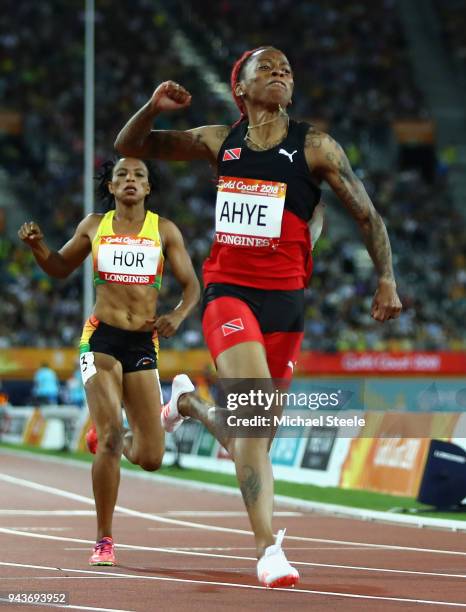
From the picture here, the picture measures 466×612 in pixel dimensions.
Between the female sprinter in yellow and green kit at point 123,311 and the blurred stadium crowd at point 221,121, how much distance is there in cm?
2528

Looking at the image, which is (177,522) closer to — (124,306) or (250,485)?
(124,306)

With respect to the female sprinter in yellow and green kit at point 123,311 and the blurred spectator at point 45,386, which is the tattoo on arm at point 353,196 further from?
the blurred spectator at point 45,386

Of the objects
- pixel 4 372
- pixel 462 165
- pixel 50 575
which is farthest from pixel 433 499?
pixel 462 165

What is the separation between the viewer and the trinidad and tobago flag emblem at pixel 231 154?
7.70 m

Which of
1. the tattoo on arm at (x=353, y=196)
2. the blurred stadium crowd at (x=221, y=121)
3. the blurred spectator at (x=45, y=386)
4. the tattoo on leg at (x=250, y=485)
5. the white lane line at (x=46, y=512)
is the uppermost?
the blurred stadium crowd at (x=221, y=121)

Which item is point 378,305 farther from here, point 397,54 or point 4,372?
point 397,54

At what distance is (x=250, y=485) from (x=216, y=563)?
7.19 ft

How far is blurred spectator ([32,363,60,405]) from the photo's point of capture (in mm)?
32562

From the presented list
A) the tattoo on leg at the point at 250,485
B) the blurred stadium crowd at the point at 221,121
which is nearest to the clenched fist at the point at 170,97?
the tattoo on leg at the point at 250,485

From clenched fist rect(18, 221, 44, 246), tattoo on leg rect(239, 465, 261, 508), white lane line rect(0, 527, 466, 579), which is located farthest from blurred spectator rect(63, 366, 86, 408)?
tattoo on leg rect(239, 465, 261, 508)

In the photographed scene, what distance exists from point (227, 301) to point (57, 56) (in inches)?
1508

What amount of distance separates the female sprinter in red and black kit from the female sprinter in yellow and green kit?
1.72 meters

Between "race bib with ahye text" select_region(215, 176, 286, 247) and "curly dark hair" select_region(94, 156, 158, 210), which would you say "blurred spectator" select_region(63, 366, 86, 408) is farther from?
"race bib with ahye text" select_region(215, 176, 286, 247)

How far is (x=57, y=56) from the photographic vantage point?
147ft
